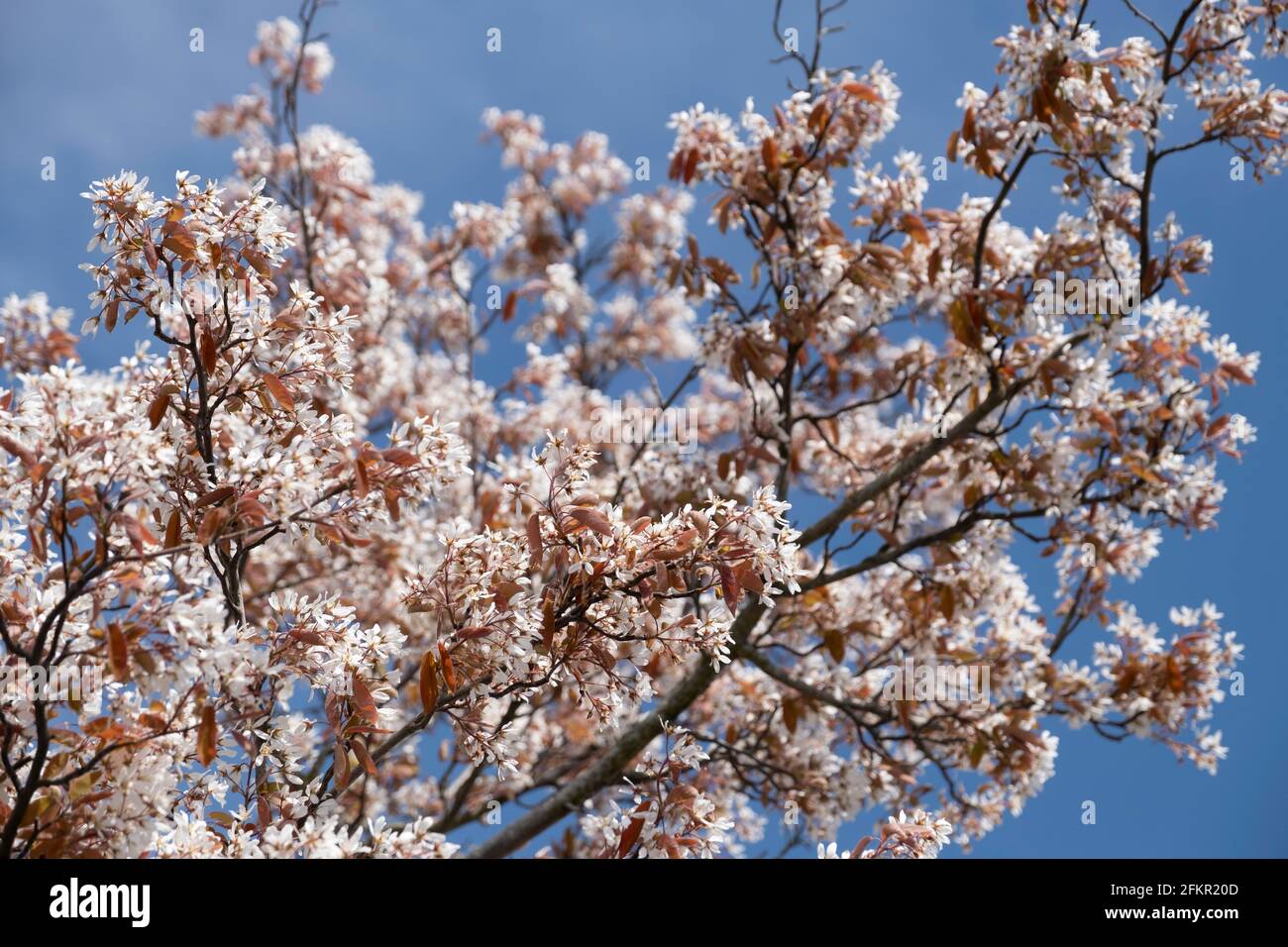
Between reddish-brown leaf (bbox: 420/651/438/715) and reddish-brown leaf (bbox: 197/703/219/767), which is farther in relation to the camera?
reddish-brown leaf (bbox: 420/651/438/715)

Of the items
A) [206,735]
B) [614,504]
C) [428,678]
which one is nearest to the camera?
[206,735]

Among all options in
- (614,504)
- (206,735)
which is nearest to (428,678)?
(206,735)

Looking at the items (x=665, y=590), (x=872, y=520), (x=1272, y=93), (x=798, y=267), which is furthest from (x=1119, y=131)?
(x=665, y=590)

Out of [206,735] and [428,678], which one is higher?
[428,678]

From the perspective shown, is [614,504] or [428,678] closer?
[428,678]

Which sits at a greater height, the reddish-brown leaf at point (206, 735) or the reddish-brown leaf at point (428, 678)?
the reddish-brown leaf at point (428, 678)

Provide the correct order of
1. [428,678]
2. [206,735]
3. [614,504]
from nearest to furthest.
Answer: [206,735] < [428,678] < [614,504]

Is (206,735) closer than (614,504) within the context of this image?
Yes

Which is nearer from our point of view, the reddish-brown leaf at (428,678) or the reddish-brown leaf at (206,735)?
the reddish-brown leaf at (206,735)

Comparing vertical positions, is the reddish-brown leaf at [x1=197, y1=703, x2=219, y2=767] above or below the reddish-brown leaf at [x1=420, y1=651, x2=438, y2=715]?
below

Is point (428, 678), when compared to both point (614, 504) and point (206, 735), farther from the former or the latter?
point (614, 504)

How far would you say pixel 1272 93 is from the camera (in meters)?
4.13
